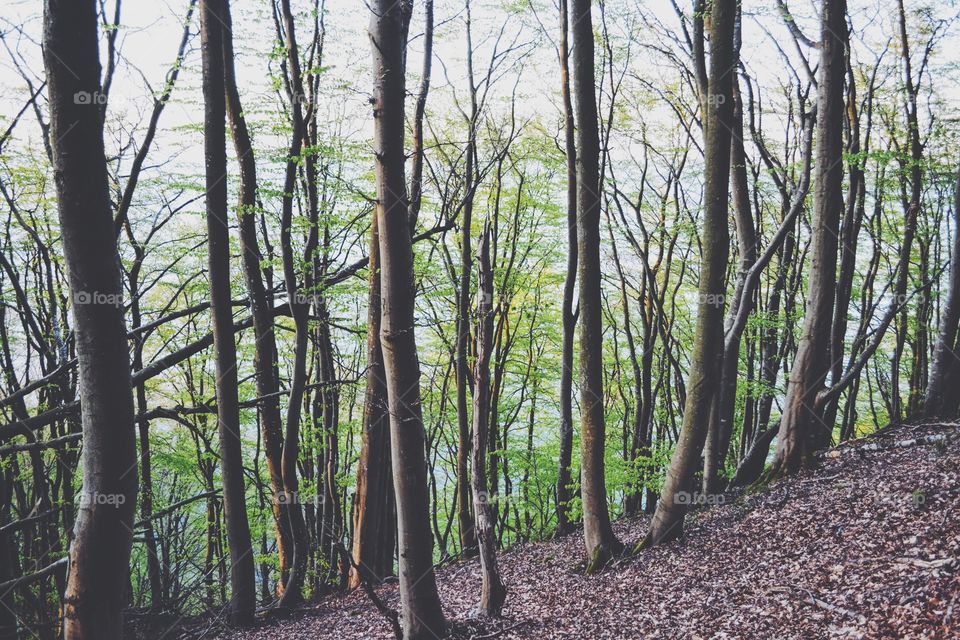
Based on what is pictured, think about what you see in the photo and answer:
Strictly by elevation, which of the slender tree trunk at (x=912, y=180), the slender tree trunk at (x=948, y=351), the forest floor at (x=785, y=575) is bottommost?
the forest floor at (x=785, y=575)

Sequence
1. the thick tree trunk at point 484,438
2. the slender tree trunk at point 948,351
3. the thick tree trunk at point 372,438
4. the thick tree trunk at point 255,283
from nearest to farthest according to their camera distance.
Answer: the thick tree trunk at point 484,438
the thick tree trunk at point 255,283
the slender tree trunk at point 948,351
the thick tree trunk at point 372,438

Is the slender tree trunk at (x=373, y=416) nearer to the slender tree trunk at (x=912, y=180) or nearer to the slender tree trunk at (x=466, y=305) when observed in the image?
the slender tree trunk at (x=466, y=305)

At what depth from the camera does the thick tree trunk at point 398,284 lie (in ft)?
15.0

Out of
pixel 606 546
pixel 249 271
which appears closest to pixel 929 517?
pixel 606 546

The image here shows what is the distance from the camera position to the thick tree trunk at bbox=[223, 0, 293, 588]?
830 cm

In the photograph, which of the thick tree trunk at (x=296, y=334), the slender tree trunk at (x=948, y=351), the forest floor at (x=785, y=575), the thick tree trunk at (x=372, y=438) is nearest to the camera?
the forest floor at (x=785, y=575)

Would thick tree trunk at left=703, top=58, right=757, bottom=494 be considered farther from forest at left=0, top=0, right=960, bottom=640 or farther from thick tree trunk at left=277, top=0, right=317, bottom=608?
thick tree trunk at left=277, top=0, right=317, bottom=608

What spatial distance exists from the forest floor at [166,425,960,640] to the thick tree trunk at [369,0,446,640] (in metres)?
1.47

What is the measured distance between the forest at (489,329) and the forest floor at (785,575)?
0.12 ft

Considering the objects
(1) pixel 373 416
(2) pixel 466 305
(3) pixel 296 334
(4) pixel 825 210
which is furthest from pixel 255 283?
(4) pixel 825 210

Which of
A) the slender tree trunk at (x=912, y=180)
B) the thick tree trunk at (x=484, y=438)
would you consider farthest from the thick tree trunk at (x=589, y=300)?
the slender tree trunk at (x=912, y=180)

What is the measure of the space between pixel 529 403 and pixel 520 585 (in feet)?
44.3

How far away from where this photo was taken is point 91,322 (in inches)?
107

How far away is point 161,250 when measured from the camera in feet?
47.0
